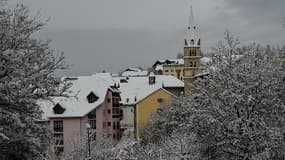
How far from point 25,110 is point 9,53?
4.49 feet

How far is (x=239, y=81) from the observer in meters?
18.1

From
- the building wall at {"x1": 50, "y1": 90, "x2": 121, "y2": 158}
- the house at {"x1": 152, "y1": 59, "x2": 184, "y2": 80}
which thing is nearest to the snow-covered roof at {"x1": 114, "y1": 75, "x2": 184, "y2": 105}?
the building wall at {"x1": 50, "y1": 90, "x2": 121, "y2": 158}

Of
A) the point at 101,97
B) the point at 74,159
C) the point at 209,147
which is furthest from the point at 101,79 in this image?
the point at 209,147

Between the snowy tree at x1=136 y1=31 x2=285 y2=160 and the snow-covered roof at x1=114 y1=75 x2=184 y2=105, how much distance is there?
146ft

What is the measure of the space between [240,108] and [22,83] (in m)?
9.93

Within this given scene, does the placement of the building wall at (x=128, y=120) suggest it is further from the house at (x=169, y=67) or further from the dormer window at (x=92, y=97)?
the house at (x=169, y=67)

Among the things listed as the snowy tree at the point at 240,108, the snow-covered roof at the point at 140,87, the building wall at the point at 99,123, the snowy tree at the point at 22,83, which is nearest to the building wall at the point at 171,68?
the snow-covered roof at the point at 140,87

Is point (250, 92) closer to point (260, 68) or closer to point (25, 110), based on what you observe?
point (260, 68)

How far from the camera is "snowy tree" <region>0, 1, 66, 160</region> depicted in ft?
31.4

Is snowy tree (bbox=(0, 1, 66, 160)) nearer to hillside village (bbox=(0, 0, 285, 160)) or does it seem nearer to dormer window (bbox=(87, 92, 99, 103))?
hillside village (bbox=(0, 0, 285, 160))

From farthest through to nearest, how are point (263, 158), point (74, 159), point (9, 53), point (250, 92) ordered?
1. point (74, 159)
2. point (250, 92)
3. point (263, 158)
4. point (9, 53)

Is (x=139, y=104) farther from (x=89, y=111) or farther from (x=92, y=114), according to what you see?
(x=89, y=111)

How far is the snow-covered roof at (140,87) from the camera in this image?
214 ft

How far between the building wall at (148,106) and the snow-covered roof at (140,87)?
2.12 ft
